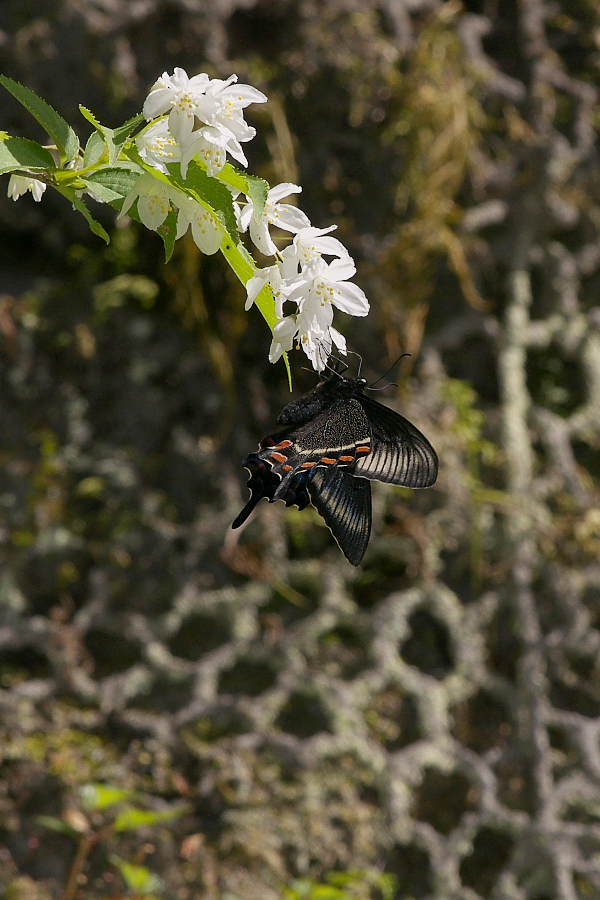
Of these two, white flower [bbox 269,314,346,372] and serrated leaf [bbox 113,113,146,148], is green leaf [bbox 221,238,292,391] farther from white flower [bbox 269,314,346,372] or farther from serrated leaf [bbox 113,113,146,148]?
serrated leaf [bbox 113,113,146,148]

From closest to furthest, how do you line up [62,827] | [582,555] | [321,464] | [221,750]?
[321,464] < [62,827] < [221,750] < [582,555]

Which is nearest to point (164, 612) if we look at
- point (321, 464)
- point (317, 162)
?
point (317, 162)

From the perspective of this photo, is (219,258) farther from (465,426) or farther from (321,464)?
(321,464)

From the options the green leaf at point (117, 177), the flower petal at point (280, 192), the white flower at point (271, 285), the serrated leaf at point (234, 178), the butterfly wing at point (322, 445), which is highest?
the flower petal at point (280, 192)

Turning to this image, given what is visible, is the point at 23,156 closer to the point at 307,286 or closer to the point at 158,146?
the point at 158,146

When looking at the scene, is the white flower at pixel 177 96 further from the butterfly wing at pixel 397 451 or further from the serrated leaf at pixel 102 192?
the butterfly wing at pixel 397 451

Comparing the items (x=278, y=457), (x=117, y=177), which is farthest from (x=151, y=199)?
(x=278, y=457)

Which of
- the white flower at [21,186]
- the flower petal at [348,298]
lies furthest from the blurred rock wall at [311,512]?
the flower petal at [348,298]
